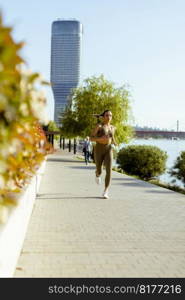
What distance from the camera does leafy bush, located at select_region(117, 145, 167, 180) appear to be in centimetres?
2350

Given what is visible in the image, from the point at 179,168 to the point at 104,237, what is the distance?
11.9 m

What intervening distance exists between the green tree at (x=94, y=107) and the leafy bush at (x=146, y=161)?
323 inches

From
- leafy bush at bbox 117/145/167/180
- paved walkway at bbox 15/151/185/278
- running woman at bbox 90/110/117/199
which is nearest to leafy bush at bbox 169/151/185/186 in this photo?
leafy bush at bbox 117/145/167/180

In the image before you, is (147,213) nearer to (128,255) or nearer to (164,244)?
(164,244)

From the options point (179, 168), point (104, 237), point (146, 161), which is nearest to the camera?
point (104, 237)

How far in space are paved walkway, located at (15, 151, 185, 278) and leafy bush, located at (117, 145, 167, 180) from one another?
12.6m

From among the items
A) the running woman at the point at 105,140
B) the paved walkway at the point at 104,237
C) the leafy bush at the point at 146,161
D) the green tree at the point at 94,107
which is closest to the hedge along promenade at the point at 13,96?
the paved walkway at the point at 104,237

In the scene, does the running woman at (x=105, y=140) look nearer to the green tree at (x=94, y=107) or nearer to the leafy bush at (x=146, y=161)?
the leafy bush at (x=146, y=161)

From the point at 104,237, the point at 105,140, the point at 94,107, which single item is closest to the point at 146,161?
the point at 94,107

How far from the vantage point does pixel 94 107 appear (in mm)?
32219

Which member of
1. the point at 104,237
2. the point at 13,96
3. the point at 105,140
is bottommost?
the point at 104,237

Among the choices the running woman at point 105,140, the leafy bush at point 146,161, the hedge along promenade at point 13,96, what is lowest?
the leafy bush at point 146,161

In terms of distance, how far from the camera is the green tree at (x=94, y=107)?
3234cm

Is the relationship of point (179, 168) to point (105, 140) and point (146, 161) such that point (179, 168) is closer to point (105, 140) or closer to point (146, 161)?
point (146, 161)
